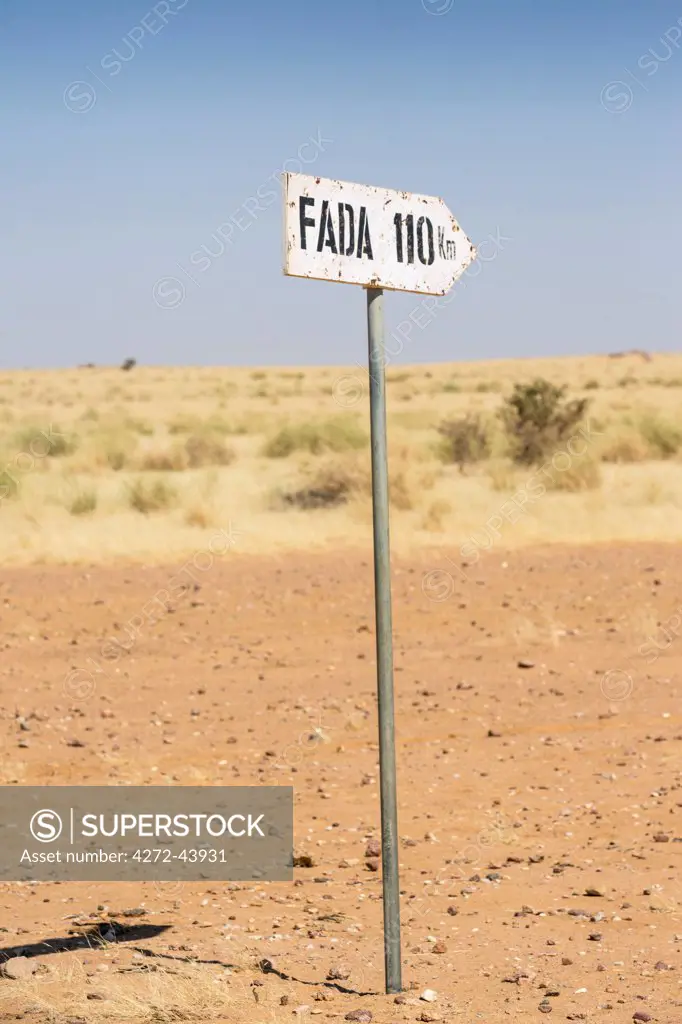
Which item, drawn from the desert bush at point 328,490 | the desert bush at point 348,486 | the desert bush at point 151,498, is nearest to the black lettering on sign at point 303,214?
the desert bush at point 348,486

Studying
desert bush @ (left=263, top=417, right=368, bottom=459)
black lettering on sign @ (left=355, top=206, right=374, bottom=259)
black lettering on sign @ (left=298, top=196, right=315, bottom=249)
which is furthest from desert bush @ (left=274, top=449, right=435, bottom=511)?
black lettering on sign @ (left=298, top=196, right=315, bottom=249)

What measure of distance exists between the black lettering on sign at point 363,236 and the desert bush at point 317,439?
802 inches

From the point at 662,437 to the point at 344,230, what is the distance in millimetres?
20724

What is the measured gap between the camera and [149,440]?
3002 centimetres

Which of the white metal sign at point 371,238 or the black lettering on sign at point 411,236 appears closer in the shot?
the white metal sign at point 371,238

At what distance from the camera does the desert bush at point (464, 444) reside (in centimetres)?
2241

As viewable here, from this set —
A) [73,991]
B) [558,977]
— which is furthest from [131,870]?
[558,977]

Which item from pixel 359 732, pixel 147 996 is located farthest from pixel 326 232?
pixel 359 732

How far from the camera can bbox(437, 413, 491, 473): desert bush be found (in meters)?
22.4

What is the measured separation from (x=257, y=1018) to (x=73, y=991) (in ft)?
2.02

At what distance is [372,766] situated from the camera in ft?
24.0

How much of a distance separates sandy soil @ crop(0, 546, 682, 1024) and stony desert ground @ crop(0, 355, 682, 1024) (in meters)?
0.02

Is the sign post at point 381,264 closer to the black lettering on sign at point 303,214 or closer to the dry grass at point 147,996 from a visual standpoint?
the black lettering on sign at point 303,214

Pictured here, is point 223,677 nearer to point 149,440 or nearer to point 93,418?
point 149,440
